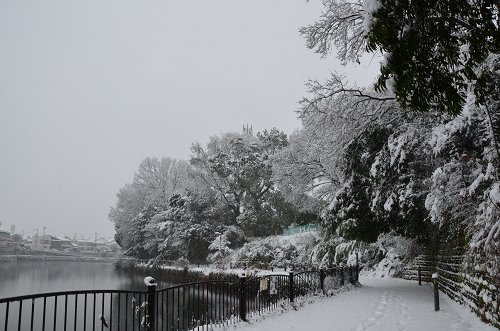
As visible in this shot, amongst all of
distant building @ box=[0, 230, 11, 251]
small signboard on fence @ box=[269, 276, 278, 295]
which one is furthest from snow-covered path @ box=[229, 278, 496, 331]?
distant building @ box=[0, 230, 11, 251]

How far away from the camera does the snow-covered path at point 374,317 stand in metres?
7.52

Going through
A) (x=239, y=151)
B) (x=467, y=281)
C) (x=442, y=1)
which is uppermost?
(x=239, y=151)

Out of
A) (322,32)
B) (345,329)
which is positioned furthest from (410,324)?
(322,32)

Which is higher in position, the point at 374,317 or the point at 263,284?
the point at 263,284

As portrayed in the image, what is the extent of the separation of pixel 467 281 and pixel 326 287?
5355 mm

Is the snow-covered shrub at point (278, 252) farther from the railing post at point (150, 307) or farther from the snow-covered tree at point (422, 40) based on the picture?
the snow-covered tree at point (422, 40)

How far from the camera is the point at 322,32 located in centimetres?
1044

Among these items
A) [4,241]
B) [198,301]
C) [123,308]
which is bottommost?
[123,308]

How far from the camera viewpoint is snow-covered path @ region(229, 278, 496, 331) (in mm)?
7523

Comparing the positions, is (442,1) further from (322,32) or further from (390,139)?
(390,139)

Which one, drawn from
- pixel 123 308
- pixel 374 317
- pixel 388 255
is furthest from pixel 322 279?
pixel 123 308

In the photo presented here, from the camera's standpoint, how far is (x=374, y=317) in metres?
8.53

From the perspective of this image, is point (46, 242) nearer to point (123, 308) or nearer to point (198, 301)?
point (123, 308)

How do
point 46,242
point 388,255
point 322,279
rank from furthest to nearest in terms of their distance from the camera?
point 46,242, point 388,255, point 322,279
